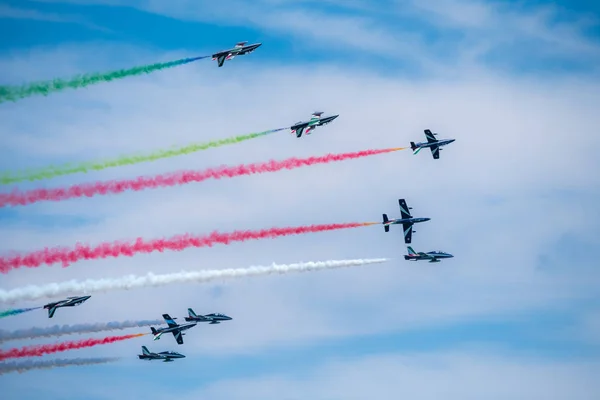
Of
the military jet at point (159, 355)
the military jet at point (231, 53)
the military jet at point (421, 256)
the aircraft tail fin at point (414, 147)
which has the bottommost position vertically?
the military jet at point (159, 355)

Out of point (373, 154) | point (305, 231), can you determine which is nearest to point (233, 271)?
point (305, 231)

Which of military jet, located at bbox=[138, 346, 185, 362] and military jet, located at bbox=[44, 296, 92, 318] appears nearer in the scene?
military jet, located at bbox=[44, 296, 92, 318]

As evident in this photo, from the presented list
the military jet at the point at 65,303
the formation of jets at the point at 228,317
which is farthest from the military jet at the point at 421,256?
the military jet at the point at 65,303

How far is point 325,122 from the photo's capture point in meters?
127

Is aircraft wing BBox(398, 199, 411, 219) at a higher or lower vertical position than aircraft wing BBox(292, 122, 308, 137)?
lower

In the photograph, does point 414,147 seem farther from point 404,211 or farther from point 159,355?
point 159,355

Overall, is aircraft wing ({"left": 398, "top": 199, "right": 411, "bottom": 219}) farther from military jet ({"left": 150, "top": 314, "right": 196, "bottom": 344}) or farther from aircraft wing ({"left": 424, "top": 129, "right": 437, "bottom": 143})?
military jet ({"left": 150, "top": 314, "right": 196, "bottom": 344})

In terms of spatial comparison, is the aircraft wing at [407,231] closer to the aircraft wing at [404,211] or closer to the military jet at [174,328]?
the aircraft wing at [404,211]

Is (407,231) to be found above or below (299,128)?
below

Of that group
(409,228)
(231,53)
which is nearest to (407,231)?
(409,228)

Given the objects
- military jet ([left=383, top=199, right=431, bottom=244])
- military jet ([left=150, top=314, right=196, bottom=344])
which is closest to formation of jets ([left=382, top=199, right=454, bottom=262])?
military jet ([left=383, top=199, right=431, bottom=244])

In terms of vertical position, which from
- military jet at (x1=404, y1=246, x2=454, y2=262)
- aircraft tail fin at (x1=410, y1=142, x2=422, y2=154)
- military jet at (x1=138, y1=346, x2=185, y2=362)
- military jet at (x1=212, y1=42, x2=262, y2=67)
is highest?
military jet at (x1=212, y1=42, x2=262, y2=67)

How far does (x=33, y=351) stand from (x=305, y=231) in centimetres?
2726

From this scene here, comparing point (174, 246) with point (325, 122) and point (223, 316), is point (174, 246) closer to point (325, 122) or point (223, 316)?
point (325, 122)
